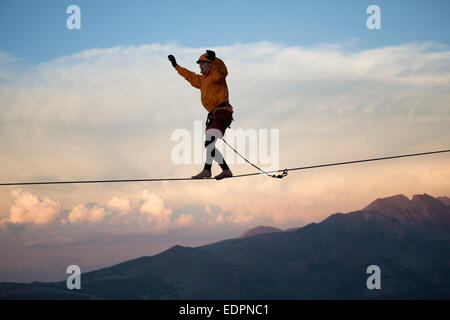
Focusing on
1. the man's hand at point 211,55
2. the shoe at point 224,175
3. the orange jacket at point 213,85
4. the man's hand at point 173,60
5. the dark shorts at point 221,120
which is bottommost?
the shoe at point 224,175

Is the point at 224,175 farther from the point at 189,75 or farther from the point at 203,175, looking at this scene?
the point at 189,75

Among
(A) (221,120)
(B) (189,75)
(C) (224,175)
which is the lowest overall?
(C) (224,175)

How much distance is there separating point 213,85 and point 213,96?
263 mm

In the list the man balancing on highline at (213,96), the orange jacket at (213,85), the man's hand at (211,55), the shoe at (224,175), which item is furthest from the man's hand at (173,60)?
the shoe at (224,175)

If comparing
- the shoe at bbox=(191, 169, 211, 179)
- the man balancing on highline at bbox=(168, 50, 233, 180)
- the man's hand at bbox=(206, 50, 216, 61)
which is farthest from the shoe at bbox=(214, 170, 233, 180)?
the man's hand at bbox=(206, 50, 216, 61)

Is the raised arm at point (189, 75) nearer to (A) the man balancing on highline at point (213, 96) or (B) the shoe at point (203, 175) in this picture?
(A) the man balancing on highline at point (213, 96)

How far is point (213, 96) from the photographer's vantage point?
483 inches

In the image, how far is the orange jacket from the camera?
12.0 meters

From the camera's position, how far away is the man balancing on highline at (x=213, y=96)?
473 inches

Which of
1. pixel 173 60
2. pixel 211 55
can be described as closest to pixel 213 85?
pixel 211 55
